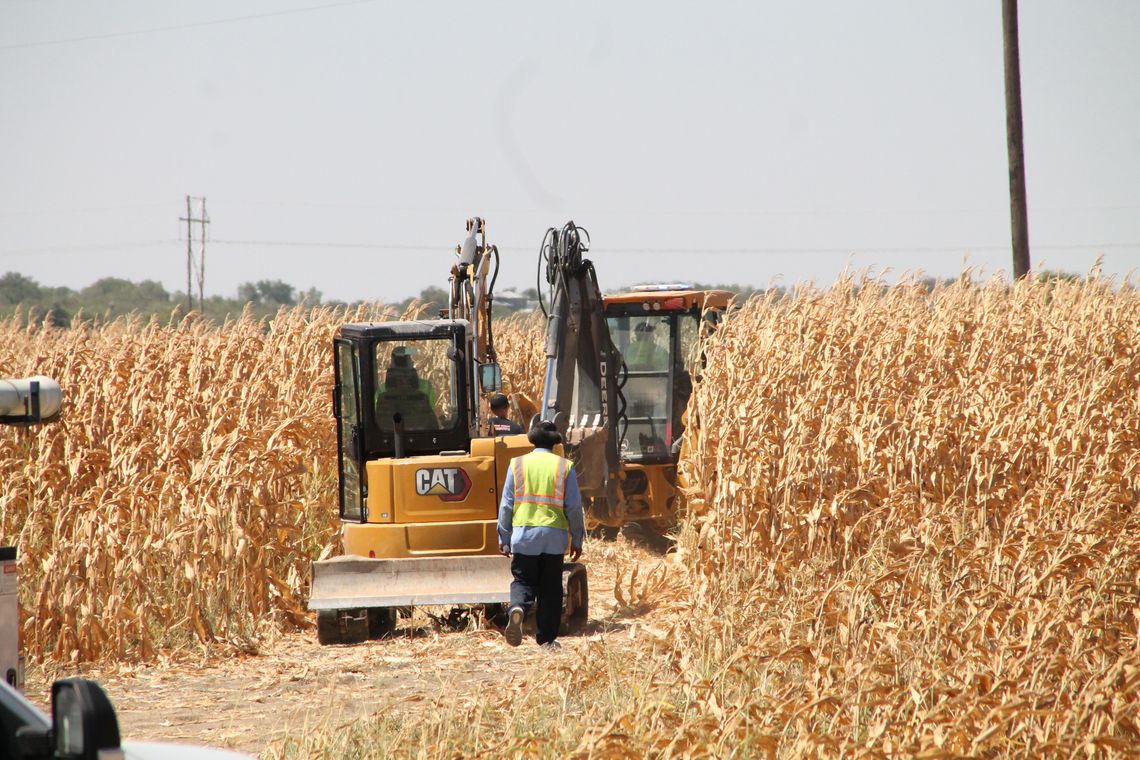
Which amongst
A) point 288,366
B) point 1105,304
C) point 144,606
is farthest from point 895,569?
point 288,366

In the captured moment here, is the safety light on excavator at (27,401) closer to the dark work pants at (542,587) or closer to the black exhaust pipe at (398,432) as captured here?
the dark work pants at (542,587)

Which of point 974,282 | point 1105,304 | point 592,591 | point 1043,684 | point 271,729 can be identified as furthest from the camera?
point 974,282

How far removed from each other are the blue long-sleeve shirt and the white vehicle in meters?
5.83

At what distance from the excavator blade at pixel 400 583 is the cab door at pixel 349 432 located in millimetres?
744

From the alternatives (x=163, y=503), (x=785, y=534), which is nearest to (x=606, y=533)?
(x=785, y=534)

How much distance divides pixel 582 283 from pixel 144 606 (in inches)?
203

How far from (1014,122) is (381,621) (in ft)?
42.6

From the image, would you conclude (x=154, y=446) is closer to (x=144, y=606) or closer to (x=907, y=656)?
(x=144, y=606)

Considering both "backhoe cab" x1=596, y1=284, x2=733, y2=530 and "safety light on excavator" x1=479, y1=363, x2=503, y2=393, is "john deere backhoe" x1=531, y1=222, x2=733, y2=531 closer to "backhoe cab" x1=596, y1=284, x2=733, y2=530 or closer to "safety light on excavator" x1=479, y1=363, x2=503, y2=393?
"backhoe cab" x1=596, y1=284, x2=733, y2=530

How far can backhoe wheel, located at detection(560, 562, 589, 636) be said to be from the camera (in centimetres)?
921

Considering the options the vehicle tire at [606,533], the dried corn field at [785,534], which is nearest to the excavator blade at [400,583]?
the dried corn field at [785,534]

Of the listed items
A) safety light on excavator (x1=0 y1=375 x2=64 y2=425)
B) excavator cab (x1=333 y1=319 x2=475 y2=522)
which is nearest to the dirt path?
excavator cab (x1=333 y1=319 x2=475 y2=522)

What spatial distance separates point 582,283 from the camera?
11977 millimetres

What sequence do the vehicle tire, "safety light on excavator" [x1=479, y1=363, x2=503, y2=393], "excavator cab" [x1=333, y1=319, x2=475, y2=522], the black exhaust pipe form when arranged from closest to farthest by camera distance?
"safety light on excavator" [x1=479, y1=363, x2=503, y2=393] → "excavator cab" [x1=333, y1=319, x2=475, y2=522] → the black exhaust pipe → the vehicle tire
